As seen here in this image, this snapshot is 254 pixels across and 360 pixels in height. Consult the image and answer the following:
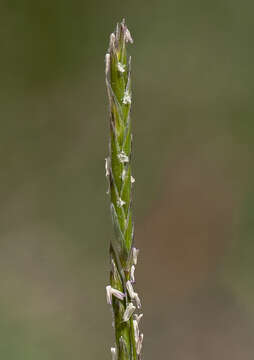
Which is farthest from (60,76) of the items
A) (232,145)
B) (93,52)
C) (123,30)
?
(123,30)

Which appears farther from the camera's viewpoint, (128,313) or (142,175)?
(142,175)

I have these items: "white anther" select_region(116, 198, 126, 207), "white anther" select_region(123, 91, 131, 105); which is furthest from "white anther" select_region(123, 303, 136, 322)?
"white anther" select_region(123, 91, 131, 105)

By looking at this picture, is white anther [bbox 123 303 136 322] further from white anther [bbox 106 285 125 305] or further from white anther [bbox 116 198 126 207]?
white anther [bbox 116 198 126 207]

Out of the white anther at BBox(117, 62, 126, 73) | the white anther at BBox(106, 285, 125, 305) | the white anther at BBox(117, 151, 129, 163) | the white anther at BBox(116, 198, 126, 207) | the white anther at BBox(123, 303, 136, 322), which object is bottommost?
the white anther at BBox(123, 303, 136, 322)

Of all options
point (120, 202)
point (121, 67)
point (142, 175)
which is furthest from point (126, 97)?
point (142, 175)

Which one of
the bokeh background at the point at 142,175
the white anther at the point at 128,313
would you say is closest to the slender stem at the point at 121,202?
the white anther at the point at 128,313

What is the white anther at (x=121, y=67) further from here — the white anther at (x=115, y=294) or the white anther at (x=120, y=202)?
the white anther at (x=115, y=294)

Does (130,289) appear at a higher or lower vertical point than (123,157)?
lower

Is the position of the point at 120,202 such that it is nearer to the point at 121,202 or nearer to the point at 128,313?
the point at 121,202
